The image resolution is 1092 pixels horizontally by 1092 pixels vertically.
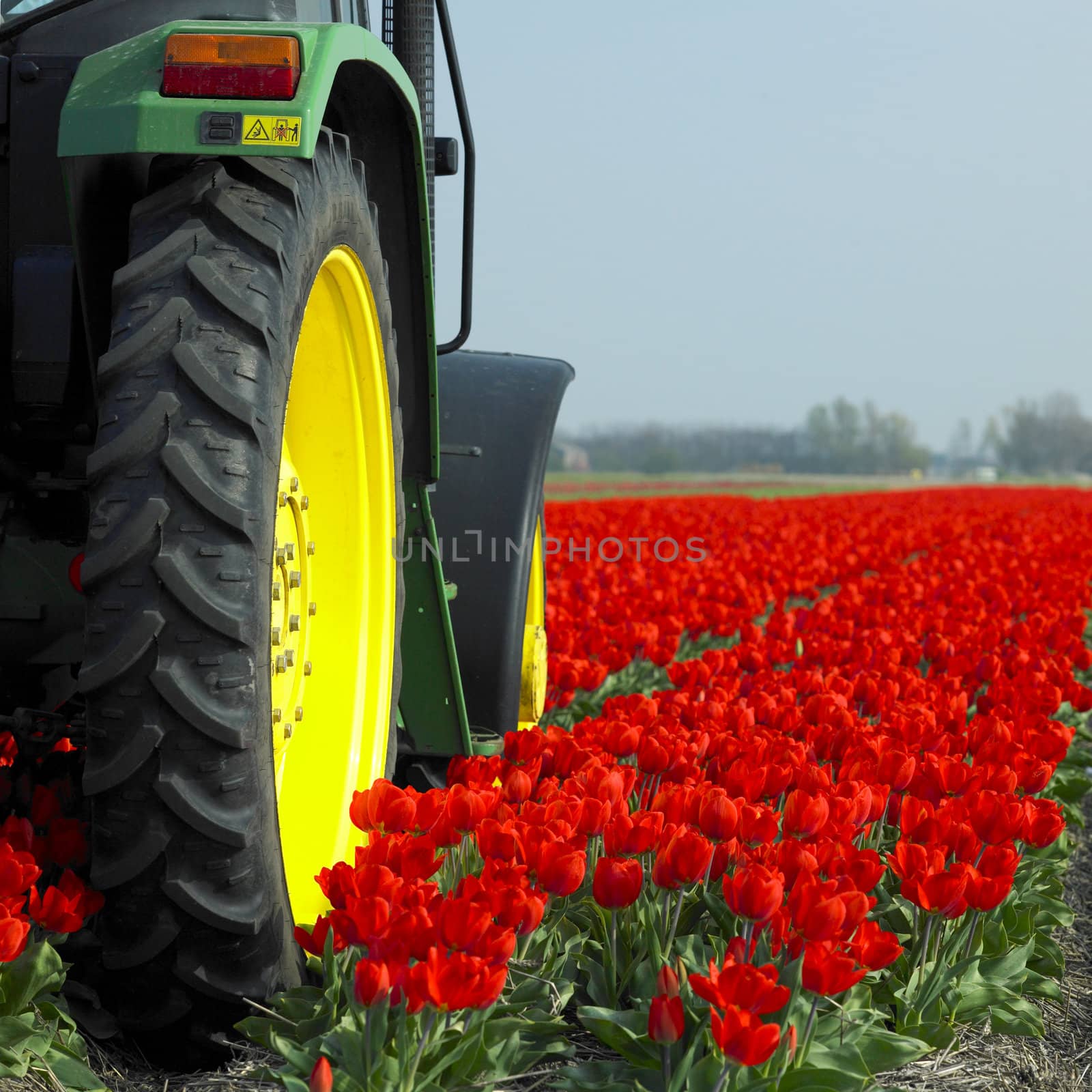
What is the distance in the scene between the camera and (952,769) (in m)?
2.76

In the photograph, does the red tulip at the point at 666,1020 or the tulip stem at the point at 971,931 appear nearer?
the red tulip at the point at 666,1020

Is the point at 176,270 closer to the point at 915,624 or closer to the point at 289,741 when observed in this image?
the point at 289,741

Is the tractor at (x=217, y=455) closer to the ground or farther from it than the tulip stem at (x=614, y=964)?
farther from it

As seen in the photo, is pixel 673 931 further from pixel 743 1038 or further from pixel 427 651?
pixel 427 651

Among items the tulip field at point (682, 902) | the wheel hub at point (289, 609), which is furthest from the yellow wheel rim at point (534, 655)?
the wheel hub at point (289, 609)

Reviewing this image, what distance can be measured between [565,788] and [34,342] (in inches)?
50.6

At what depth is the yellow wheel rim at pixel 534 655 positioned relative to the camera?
4070 millimetres

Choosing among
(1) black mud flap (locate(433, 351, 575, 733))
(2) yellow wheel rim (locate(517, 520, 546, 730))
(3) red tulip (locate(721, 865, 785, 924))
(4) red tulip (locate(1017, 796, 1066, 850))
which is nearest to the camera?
(3) red tulip (locate(721, 865, 785, 924))

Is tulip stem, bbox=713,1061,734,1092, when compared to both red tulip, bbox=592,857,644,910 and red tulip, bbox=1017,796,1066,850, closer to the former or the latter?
red tulip, bbox=592,857,644,910

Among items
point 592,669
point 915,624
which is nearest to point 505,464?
point 592,669

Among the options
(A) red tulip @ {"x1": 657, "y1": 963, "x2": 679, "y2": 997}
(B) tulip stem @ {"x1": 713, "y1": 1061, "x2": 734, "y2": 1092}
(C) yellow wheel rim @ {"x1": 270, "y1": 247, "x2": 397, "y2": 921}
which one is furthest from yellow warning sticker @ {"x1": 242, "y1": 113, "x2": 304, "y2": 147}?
(B) tulip stem @ {"x1": 713, "y1": 1061, "x2": 734, "y2": 1092}

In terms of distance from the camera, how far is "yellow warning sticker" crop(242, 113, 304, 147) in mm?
1800

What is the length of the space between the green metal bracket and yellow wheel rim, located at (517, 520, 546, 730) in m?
0.80

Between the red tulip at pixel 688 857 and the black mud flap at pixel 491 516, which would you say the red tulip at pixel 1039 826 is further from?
the black mud flap at pixel 491 516
